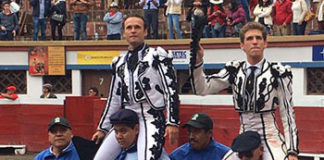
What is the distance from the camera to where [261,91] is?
521cm

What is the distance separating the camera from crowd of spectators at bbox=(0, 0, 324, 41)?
13.8m

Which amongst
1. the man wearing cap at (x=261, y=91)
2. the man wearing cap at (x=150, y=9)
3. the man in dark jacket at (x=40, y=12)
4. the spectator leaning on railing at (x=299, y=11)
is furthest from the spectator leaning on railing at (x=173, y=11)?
the man wearing cap at (x=261, y=91)

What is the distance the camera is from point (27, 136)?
15.2 m

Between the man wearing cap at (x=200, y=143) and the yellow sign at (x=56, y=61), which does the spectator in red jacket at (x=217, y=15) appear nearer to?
the yellow sign at (x=56, y=61)

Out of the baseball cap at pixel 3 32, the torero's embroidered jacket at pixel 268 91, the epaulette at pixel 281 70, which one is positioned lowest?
the torero's embroidered jacket at pixel 268 91

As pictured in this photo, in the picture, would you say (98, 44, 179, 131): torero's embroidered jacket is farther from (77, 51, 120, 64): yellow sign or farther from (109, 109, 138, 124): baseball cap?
Result: (77, 51, 120, 64): yellow sign

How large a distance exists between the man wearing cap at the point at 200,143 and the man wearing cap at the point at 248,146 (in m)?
0.73

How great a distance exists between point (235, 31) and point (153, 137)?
974 centimetres

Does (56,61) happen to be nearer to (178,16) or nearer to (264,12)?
(178,16)

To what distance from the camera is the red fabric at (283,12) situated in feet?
45.1

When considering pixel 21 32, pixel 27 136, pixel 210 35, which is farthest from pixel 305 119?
pixel 21 32

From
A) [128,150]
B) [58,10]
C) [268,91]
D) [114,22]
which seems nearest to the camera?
[268,91]

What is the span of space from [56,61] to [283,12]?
6.17 metres

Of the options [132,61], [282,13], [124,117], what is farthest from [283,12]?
[124,117]
